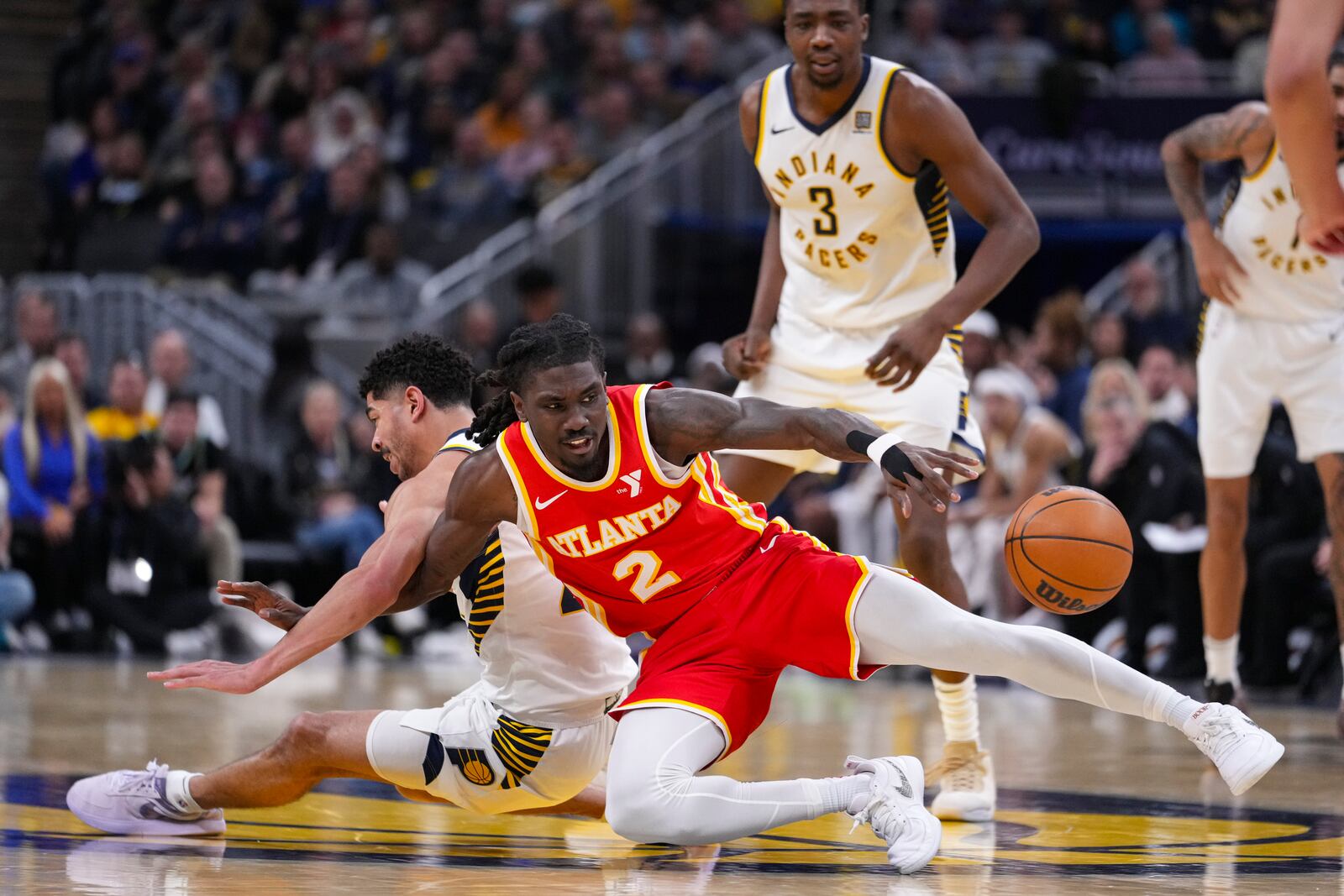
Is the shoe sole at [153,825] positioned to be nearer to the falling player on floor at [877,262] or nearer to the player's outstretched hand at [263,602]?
the player's outstretched hand at [263,602]

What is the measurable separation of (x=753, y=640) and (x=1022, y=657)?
0.63 meters

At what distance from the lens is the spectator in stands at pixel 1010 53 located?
47.8ft

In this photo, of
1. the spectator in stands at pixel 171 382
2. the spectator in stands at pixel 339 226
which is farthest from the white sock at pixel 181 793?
the spectator in stands at pixel 339 226

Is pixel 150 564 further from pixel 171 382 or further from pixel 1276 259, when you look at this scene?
pixel 1276 259

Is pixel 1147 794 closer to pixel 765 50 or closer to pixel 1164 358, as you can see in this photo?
pixel 1164 358

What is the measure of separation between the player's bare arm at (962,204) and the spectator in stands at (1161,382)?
4.97 metres

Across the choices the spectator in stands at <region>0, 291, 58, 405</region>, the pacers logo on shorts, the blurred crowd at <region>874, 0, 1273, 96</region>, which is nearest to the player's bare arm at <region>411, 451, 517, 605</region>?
the pacers logo on shorts

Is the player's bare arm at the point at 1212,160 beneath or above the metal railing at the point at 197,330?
beneath

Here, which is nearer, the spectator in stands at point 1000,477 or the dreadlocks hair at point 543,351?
the dreadlocks hair at point 543,351

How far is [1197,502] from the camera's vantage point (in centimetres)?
966

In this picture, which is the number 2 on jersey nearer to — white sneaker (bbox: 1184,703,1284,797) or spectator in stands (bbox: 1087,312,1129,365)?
white sneaker (bbox: 1184,703,1284,797)

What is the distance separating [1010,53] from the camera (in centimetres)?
1482

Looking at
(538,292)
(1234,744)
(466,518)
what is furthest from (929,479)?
(538,292)

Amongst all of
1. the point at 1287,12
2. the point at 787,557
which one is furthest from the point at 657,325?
the point at 1287,12
